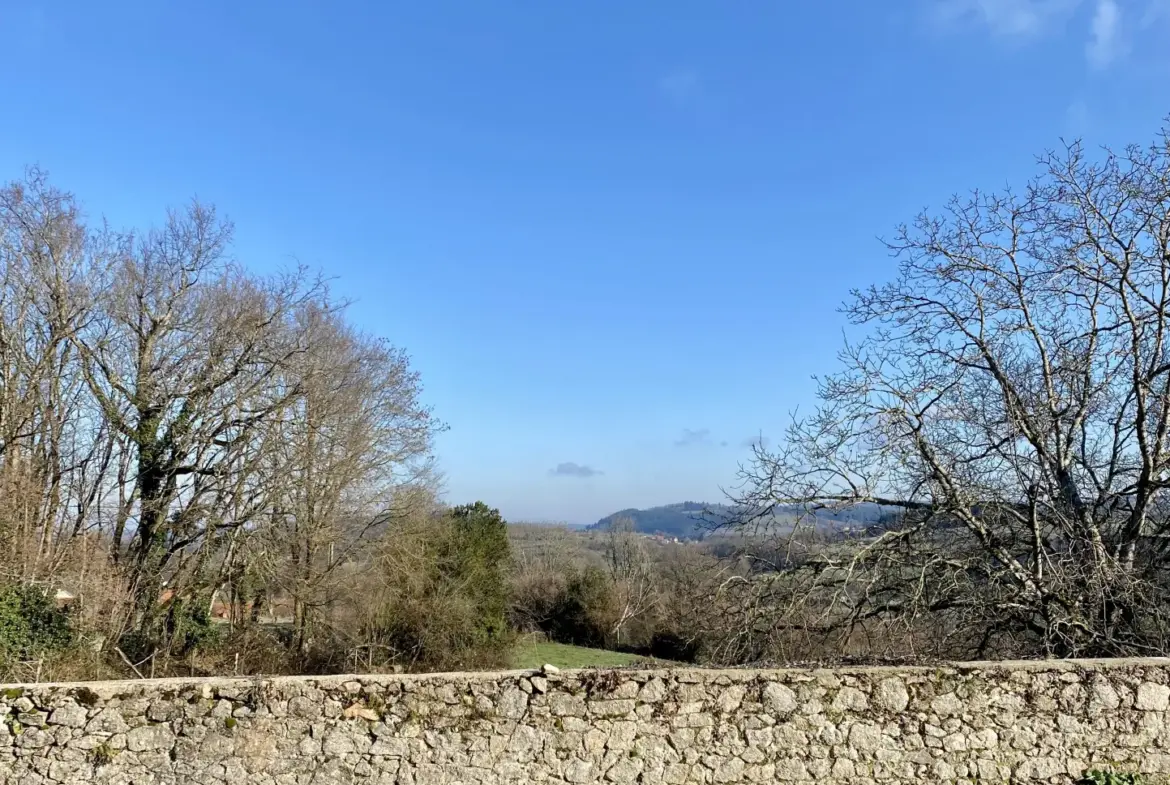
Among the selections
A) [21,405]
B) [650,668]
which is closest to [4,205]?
[21,405]

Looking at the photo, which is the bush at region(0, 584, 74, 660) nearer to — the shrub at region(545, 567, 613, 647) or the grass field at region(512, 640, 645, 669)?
the grass field at region(512, 640, 645, 669)

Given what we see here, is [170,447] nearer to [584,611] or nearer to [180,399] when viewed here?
[180,399]

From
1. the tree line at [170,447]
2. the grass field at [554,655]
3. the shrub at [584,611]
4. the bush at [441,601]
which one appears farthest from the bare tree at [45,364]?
the shrub at [584,611]

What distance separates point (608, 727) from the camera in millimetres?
4664

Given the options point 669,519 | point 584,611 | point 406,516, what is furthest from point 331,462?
point 669,519

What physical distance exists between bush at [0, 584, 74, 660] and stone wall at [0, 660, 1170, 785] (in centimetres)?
1081

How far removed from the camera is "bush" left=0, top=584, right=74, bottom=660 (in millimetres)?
12797

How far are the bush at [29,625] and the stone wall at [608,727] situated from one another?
35.5 ft

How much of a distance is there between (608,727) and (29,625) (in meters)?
13.5

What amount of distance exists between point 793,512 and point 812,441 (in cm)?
85

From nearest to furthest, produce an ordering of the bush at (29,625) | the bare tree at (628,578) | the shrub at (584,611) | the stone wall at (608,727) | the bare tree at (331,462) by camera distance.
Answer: the stone wall at (608,727) → the bush at (29,625) → the bare tree at (331,462) → the bare tree at (628,578) → the shrub at (584,611)

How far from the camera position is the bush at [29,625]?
1280 cm

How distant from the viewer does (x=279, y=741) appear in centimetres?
450

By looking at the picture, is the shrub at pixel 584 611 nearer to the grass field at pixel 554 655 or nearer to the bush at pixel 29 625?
the grass field at pixel 554 655
